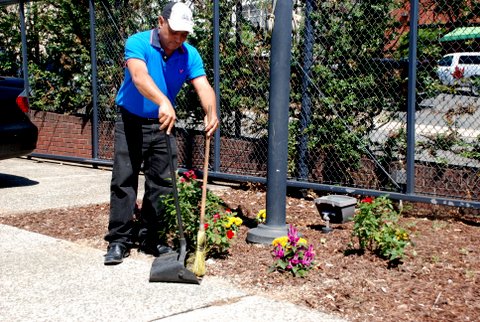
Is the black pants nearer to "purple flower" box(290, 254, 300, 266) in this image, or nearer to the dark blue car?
"purple flower" box(290, 254, 300, 266)

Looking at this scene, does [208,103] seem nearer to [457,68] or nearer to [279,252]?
[279,252]

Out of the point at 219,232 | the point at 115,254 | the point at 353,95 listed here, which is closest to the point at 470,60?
the point at 353,95

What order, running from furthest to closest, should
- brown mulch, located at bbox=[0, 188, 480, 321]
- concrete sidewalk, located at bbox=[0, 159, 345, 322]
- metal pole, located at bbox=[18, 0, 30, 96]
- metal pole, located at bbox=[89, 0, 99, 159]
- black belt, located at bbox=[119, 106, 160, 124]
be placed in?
1. metal pole, located at bbox=[18, 0, 30, 96]
2. metal pole, located at bbox=[89, 0, 99, 159]
3. black belt, located at bbox=[119, 106, 160, 124]
4. brown mulch, located at bbox=[0, 188, 480, 321]
5. concrete sidewalk, located at bbox=[0, 159, 345, 322]

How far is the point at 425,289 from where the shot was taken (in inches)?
171

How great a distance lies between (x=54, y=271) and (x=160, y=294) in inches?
36.4

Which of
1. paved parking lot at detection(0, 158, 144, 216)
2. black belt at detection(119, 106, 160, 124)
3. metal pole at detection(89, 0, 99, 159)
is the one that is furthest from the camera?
metal pole at detection(89, 0, 99, 159)

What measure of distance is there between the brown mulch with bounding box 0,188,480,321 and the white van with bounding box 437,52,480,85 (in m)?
1.22

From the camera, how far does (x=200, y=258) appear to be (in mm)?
4449

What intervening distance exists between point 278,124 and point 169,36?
47.3 inches

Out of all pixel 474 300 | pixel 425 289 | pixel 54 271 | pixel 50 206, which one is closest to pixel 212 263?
pixel 54 271

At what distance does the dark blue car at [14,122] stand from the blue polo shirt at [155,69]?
347 cm

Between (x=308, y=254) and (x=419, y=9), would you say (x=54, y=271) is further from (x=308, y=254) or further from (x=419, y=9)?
(x=419, y=9)

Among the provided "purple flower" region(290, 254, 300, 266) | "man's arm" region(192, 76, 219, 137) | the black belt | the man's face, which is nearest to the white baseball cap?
the man's face

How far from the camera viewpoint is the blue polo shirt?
4.68m
